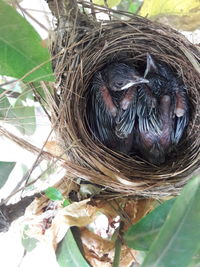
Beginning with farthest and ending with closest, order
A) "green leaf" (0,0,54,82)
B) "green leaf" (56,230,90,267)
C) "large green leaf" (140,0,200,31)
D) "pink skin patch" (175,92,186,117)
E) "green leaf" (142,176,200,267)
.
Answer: "pink skin patch" (175,92,186,117) < "large green leaf" (140,0,200,31) < "green leaf" (56,230,90,267) < "green leaf" (0,0,54,82) < "green leaf" (142,176,200,267)

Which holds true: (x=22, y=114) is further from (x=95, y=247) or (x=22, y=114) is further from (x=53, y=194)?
(x=95, y=247)

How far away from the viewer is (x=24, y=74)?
0.66m

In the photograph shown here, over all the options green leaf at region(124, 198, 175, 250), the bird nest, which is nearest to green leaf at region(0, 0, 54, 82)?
the bird nest

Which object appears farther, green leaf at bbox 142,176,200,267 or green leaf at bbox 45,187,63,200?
green leaf at bbox 45,187,63,200

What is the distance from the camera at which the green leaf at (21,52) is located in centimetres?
63

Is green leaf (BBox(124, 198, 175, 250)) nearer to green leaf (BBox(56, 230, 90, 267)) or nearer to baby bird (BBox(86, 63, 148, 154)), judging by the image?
green leaf (BBox(56, 230, 90, 267))

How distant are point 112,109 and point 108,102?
2 cm

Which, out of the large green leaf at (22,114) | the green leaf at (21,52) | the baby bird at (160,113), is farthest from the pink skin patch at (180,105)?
the green leaf at (21,52)

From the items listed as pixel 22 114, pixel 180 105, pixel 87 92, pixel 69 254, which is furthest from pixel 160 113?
pixel 69 254

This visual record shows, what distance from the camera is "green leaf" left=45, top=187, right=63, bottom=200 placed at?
0.85 m

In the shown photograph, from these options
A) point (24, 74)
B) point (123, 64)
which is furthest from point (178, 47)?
point (24, 74)

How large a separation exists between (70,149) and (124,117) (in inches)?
12.0

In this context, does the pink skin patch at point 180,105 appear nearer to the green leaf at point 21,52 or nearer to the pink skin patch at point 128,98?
the pink skin patch at point 128,98

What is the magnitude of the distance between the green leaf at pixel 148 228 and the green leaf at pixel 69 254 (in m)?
0.11
